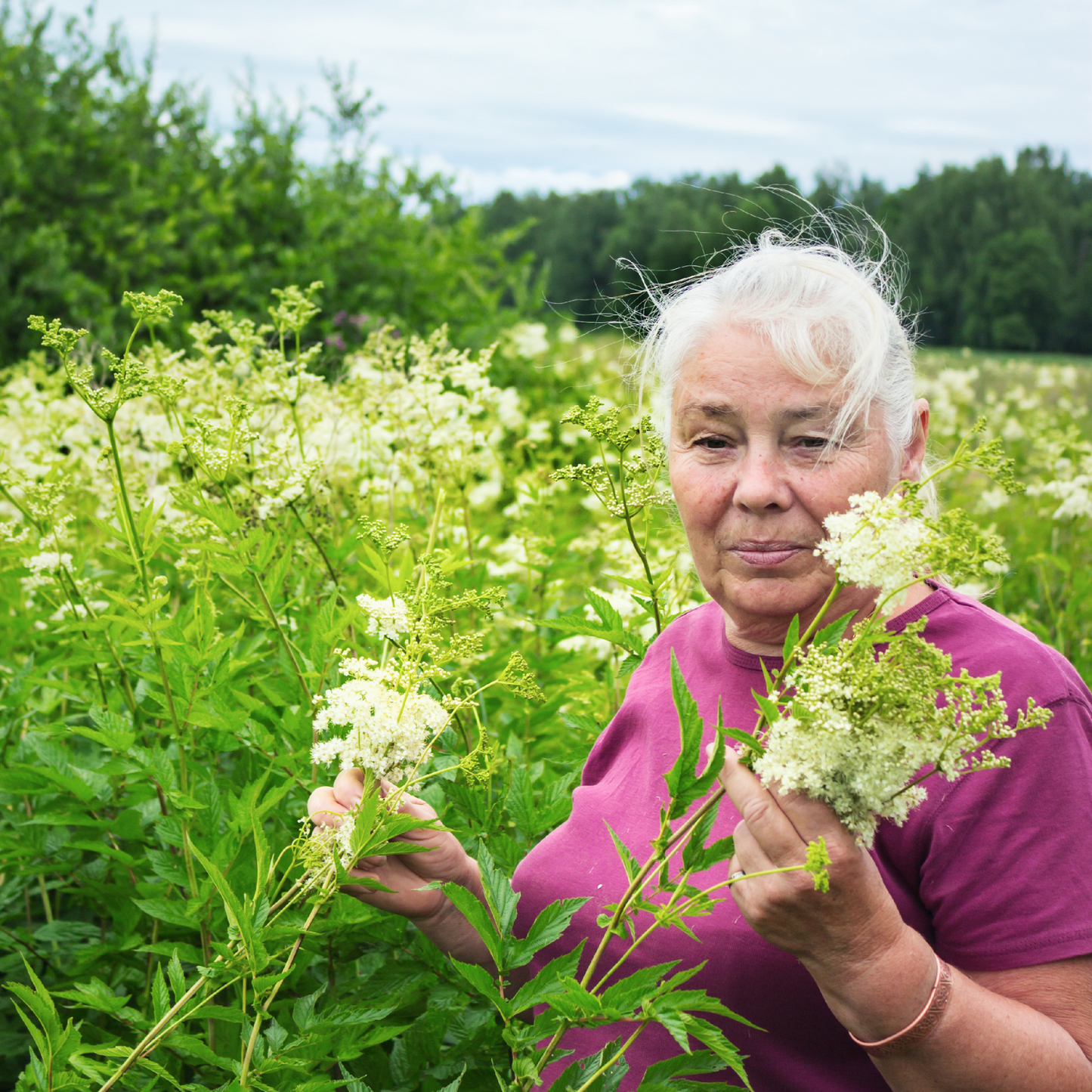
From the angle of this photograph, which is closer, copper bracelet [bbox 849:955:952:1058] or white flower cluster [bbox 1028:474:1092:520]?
copper bracelet [bbox 849:955:952:1058]

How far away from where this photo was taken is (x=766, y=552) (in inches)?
68.2

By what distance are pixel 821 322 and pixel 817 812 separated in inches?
33.8

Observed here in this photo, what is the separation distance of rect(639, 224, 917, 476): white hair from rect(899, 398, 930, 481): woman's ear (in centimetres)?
2

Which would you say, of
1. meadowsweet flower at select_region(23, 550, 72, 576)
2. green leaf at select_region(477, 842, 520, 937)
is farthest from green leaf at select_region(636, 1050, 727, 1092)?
meadowsweet flower at select_region(23, 550, 72, 576)

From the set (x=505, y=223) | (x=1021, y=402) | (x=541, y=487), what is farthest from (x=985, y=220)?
(x=541, y=487)

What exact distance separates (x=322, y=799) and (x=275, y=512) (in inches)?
40.4

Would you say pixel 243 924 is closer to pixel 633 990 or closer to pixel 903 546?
pixel 633 990

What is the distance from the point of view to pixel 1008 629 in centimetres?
168

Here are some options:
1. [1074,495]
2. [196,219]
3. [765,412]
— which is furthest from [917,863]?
[196,219]

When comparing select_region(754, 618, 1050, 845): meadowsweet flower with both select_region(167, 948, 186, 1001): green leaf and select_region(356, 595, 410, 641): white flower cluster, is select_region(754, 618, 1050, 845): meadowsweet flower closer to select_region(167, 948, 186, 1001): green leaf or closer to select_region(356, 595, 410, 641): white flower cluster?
select_region(356, 595, 410, 641): white flower cluster

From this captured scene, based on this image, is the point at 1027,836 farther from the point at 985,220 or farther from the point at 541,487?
the point at 985,220

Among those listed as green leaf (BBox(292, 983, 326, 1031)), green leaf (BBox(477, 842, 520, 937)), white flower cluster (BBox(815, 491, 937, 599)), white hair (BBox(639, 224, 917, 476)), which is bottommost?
green leaf (BBox(292, 983, 326, 1031))

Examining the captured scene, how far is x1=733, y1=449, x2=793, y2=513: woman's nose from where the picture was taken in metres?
1.69

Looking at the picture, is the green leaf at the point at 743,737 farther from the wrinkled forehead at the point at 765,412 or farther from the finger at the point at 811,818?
the wrinkled forehead at the point at 765,412
